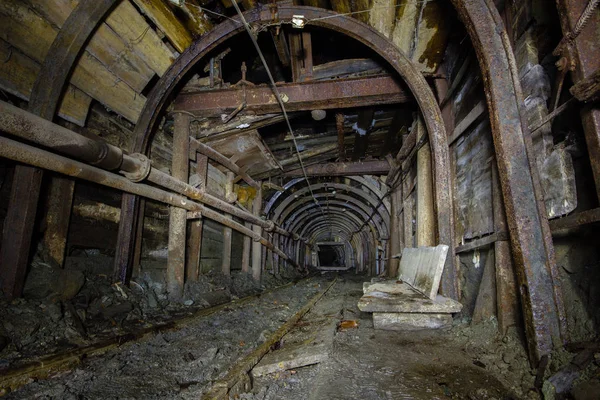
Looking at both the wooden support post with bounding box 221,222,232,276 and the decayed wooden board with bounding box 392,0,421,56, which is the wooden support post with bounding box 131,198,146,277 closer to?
the wooden support post with bounding box 221,222,232,276

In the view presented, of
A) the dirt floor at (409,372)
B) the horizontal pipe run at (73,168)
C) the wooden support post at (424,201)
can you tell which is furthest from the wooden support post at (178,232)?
the wooden support post at (424,201)

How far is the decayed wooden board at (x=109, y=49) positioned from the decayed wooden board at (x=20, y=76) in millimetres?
485

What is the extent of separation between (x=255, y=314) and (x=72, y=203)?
2.67 m

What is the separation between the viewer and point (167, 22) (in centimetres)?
378

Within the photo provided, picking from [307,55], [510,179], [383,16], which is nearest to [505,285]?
[510,179]

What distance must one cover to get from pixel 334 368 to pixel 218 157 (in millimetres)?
4887

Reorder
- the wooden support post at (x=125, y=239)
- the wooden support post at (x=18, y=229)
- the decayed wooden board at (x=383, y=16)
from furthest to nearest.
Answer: the wooden support post at (x=125, y=239) < the decayed wooden board at (x=383, y=16) < the wooden support post at (x=18, y=229)

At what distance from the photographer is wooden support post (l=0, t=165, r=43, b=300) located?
106 inches

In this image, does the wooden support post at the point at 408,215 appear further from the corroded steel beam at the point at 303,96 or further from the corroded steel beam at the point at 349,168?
the corroded steel beam at the point at 303,96

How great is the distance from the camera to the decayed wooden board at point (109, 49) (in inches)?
117

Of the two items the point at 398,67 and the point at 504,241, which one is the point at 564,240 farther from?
the point at 398,67

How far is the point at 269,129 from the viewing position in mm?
6527

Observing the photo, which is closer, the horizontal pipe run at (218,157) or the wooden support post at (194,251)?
the wooden support post at (194,251)

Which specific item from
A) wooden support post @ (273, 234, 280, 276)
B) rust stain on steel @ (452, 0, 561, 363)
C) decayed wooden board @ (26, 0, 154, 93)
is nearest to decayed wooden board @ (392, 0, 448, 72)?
rust stain on steel @ (452, 0, 561, 363)
